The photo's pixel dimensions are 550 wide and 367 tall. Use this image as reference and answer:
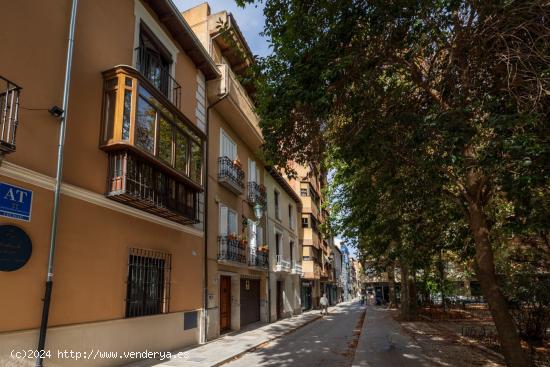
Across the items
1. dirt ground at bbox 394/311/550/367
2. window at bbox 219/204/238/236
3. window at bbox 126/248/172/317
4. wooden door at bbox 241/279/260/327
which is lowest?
dirt ground at bbox 394/311/550/367

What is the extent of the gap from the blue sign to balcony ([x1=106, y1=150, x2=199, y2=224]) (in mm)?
2181

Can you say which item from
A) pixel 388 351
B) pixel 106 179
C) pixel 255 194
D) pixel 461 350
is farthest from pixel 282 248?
pixel 106 179

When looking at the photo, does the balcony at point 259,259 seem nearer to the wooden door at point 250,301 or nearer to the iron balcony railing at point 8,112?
the wooden door at point 250,301

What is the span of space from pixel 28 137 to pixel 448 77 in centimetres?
811

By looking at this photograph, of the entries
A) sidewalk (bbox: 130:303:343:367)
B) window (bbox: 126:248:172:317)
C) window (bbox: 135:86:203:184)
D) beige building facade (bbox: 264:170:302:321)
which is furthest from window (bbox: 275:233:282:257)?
window (bbox: 126:248:172:317)

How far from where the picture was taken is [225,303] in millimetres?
16953

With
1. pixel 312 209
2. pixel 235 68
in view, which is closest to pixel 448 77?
pixel 235 68

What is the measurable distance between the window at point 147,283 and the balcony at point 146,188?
1211mm

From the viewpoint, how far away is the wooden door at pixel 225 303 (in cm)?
1652

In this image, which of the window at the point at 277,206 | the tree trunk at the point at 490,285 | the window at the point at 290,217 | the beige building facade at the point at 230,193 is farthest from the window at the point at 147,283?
the window at the point at 290,217

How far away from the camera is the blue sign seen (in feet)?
21.6

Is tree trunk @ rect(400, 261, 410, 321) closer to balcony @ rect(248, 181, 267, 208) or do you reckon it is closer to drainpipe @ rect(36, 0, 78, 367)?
balcony @ rect(248, 181, 267, 208)

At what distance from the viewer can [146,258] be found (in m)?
10.7

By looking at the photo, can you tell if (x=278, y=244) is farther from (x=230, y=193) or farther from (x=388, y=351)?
(x=388, y=351)
